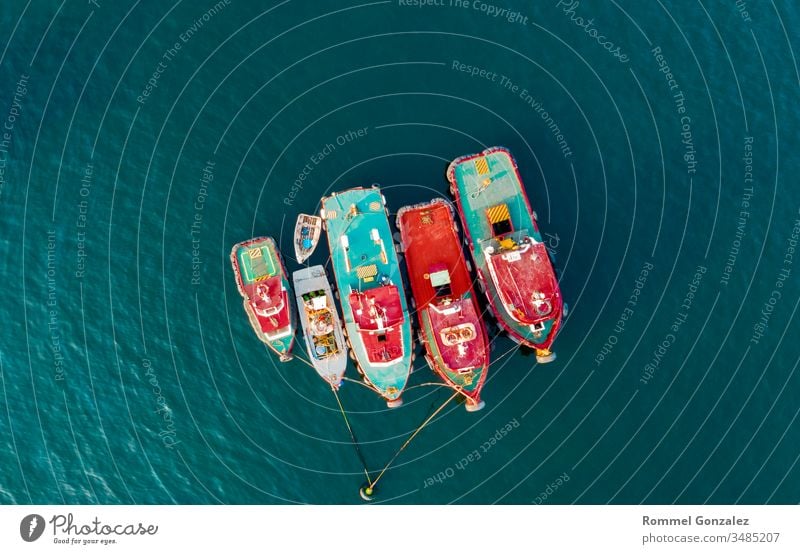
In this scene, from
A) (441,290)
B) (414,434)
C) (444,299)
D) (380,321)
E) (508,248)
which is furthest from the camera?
(414,434)

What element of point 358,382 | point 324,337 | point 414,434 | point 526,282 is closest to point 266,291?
point 324,337

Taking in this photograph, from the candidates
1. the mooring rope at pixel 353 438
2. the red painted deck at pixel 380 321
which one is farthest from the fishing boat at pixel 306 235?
the mooring rope at pixel 353 438

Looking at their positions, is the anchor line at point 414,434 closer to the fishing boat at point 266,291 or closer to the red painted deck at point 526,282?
the red painted deck at point 526,282

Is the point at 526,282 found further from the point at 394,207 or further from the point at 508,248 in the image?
the point at 394,207

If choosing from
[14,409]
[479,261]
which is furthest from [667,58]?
[14,409]

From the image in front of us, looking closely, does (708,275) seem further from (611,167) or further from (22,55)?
(22,55)
